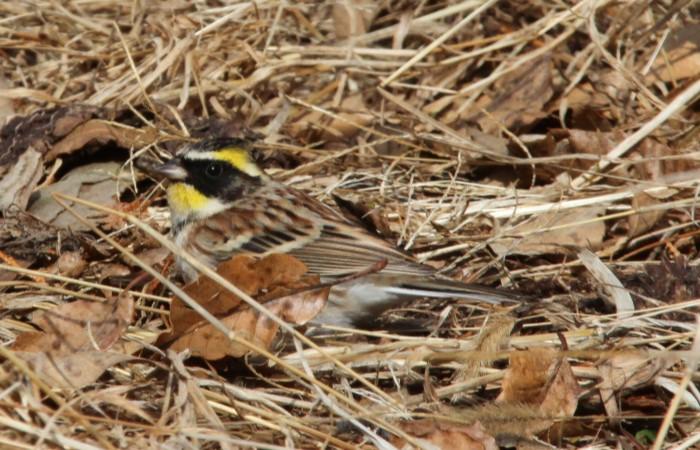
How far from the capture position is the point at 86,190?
16.2 ft

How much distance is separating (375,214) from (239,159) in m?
0.58

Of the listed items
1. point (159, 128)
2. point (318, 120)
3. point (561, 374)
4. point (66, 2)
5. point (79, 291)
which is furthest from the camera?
point (66, 2)

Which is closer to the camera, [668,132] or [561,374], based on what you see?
[561,374]

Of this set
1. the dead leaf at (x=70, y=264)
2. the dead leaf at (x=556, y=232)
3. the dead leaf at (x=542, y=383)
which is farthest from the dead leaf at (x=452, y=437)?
the dead leaf at (x=70, y=264)

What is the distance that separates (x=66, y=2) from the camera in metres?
6.15

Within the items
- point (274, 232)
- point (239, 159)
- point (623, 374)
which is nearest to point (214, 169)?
point (239, 159)

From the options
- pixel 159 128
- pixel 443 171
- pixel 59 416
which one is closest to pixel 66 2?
pixel 159 128

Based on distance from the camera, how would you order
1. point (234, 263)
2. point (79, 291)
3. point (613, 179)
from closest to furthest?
1. point (234, 263)
2. point (79, 291)
3. point (613, 179)

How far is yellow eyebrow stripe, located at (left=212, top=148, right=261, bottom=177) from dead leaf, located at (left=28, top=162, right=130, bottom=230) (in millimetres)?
487

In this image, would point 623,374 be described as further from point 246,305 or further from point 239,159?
point 239,159

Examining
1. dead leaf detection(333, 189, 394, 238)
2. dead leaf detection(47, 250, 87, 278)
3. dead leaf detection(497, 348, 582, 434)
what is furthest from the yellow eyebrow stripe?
dead leaf detection(497, 348, 582, 434)

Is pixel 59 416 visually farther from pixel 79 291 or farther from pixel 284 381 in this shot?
pixel 79 291

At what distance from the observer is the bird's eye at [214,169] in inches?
186

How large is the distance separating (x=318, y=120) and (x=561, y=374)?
242 centimetres
